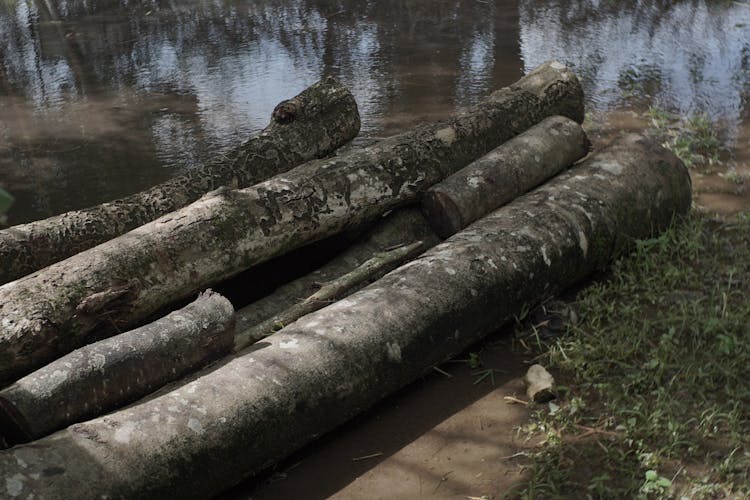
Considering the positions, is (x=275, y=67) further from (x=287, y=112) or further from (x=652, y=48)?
(x=652, y=48)

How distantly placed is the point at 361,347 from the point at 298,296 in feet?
3.27

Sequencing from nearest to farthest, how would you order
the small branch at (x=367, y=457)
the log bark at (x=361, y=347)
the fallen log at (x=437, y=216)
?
the log bark at (x=361, y=347), the small branch at (x=367, y=457), the fallen log at (x=437, y=216)

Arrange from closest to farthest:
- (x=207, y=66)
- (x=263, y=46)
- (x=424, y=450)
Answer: (x=424, y=450)
(x=207, y=66)
(x=263, y=46)

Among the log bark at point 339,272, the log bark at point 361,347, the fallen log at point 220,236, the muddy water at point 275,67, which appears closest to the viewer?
the log bark at point 361,347

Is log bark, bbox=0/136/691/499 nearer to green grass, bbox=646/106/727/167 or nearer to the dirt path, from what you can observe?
the dirt path

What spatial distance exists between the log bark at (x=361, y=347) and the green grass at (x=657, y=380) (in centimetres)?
32

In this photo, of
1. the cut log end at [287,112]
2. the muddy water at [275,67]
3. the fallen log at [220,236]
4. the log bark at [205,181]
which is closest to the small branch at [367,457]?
the fallen log at [220,236]

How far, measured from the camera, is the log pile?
3406 mm

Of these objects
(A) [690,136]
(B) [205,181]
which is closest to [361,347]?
(B) [205,181]

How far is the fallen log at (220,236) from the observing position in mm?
3926

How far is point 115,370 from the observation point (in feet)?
11.9

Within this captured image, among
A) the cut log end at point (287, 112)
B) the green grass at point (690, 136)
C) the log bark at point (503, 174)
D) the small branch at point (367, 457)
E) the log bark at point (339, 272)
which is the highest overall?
the cut log end at point (287, 112)

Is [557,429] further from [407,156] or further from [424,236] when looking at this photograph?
[407,156]

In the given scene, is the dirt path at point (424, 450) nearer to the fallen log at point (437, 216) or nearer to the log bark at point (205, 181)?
the fallen log at point (437, 216)
